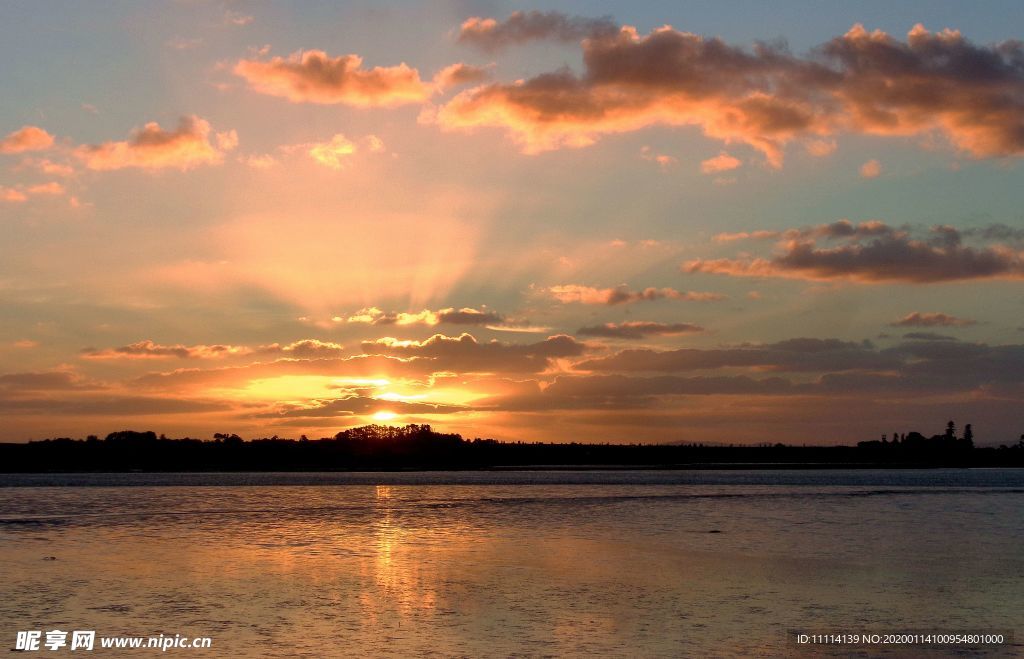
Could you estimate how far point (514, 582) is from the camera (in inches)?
1368

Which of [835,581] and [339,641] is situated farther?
[835,581]

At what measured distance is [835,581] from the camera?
3488 cm

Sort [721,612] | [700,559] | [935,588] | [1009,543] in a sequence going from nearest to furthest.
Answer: [721,612] → [935,588] → [700,559] → [1009,543]

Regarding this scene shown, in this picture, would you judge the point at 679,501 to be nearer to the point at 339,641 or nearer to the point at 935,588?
the point at 935,588

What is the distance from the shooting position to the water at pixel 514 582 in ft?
82.9

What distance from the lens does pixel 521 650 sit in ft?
76.4

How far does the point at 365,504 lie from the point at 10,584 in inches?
2167

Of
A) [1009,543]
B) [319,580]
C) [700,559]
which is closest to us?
[319,580]

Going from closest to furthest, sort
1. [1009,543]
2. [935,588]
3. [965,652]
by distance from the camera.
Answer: [965,652], [935,588], [1009,543]

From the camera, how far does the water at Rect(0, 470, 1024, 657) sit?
25.3m

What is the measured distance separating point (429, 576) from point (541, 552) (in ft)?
30.7

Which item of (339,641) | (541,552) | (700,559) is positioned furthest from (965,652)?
(541,552)

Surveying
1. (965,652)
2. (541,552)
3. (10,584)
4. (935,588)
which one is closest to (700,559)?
(541,552)

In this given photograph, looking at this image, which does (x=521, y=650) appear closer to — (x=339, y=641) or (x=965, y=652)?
(x=339, y=641)
